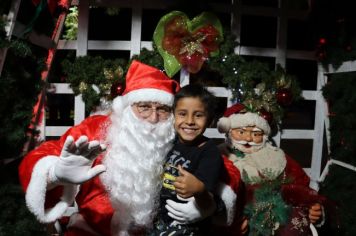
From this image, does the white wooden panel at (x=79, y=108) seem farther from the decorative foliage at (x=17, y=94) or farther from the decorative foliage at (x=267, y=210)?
the decorative foliage at (x=267, y=210)

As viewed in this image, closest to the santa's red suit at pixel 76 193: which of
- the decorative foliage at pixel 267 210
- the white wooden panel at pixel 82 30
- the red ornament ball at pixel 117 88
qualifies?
the decorative foliage at pixel 267 210

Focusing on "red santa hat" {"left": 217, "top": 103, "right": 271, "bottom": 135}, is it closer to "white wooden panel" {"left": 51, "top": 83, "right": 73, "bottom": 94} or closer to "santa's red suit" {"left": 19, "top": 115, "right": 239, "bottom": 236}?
"santa's red suit" {"left": 19, "top": 115, "right": 239, "bottom": 236}

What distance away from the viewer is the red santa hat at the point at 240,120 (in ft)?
8.64

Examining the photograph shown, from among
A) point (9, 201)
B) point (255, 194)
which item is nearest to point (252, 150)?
point (255, 194)

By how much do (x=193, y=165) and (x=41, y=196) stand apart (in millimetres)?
726

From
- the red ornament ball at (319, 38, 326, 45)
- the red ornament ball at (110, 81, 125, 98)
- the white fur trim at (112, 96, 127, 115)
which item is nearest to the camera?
the white fur trim at (112, 96, 127, 115)

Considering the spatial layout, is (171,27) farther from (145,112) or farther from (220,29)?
(145,112)

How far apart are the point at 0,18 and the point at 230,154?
164 centimetres

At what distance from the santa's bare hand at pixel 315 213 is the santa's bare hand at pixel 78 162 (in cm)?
139


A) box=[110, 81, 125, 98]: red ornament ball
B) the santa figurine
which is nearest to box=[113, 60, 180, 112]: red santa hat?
box=[110, 81, 125, 98]: red ornament ball

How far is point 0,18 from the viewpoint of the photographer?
1939 millimetres

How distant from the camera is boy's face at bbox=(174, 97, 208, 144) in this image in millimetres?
1896

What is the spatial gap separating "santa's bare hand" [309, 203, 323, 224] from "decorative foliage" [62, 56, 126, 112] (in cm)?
150

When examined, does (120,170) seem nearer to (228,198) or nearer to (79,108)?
(228,198)
